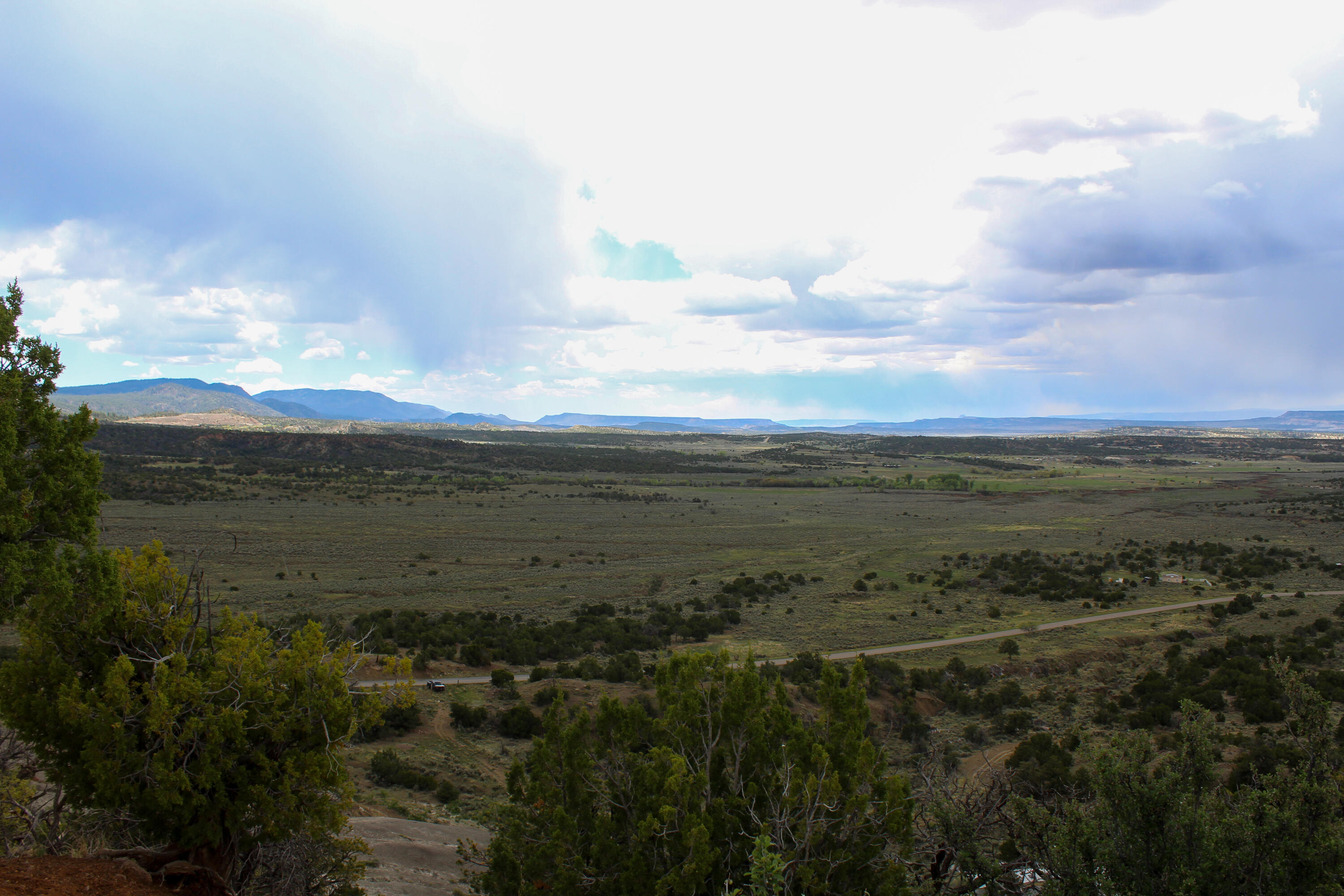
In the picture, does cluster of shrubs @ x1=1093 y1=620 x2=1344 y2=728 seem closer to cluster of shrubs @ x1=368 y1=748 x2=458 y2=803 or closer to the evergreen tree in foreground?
cluster of shrubs @ x1=368 y1=748 x2=458 y2=803

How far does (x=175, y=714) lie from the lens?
8.45 m

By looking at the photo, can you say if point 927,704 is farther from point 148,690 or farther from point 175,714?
point 148,690

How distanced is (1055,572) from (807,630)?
2143cm

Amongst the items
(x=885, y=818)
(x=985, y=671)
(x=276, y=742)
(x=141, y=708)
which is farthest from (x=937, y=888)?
(x=985, y=671)

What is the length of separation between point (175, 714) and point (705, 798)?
255 inches

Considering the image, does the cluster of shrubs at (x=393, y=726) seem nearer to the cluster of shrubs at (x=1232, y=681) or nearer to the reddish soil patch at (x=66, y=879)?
the reddish soil patch at (x=66, y=879)

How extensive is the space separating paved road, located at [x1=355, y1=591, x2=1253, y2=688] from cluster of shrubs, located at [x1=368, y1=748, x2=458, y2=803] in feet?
18.9

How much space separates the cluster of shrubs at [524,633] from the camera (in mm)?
27828

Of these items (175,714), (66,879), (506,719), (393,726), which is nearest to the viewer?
(66,879)

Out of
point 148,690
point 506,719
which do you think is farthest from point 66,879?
point 506,719

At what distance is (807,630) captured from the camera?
34375mm

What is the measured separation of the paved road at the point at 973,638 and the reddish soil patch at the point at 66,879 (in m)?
15.6

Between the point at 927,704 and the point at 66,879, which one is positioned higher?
the point at 66,879

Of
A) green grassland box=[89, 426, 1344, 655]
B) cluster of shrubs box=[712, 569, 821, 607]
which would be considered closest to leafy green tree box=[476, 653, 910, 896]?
green grassland box=[89, 426, 1344, 655]
